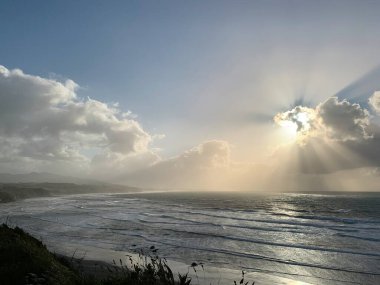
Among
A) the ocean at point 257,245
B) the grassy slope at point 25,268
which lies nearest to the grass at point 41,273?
the grassy slope at point 25,268

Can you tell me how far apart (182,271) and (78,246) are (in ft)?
45.2

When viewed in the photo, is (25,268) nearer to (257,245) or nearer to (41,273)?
(41,273)

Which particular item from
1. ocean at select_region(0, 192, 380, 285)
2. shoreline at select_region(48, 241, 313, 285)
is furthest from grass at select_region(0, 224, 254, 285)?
ocean at select_region(0, 192, 380, 285)

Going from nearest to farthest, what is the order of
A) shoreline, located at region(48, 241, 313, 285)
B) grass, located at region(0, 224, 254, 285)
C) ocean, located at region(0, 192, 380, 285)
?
grass, located at region(0, 224, 254, 285), shoreline, located at region(48, 241, 313, 285), ocean, located at region(0, 192, 380, 285)

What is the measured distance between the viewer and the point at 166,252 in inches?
1112

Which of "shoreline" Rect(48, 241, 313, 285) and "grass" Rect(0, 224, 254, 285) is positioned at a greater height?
"grass" Rect(0, 224, 254, 285)

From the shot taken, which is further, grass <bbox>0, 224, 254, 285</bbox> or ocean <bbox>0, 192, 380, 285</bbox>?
ocean <bbox>0, 192, 380, 285</bbox>

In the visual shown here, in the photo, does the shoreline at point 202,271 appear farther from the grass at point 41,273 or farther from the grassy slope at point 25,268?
the grass at point 41,273

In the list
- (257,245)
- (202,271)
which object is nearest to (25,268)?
(202,271)

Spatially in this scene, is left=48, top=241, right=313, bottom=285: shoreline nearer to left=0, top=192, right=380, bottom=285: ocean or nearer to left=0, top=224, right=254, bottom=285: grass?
left=0, top=192, right=380, bottom=285: ocean

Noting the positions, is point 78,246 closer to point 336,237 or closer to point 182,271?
point 182,271

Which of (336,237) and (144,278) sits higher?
(144,278)

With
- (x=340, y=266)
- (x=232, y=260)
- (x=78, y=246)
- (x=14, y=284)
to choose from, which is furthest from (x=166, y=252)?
(x=14, y=284)

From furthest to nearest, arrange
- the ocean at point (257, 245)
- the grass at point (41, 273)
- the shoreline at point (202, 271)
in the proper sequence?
the ocean at point (257, 245) < the shoreline at point (202, 271) < the grass at point (41, 273)
